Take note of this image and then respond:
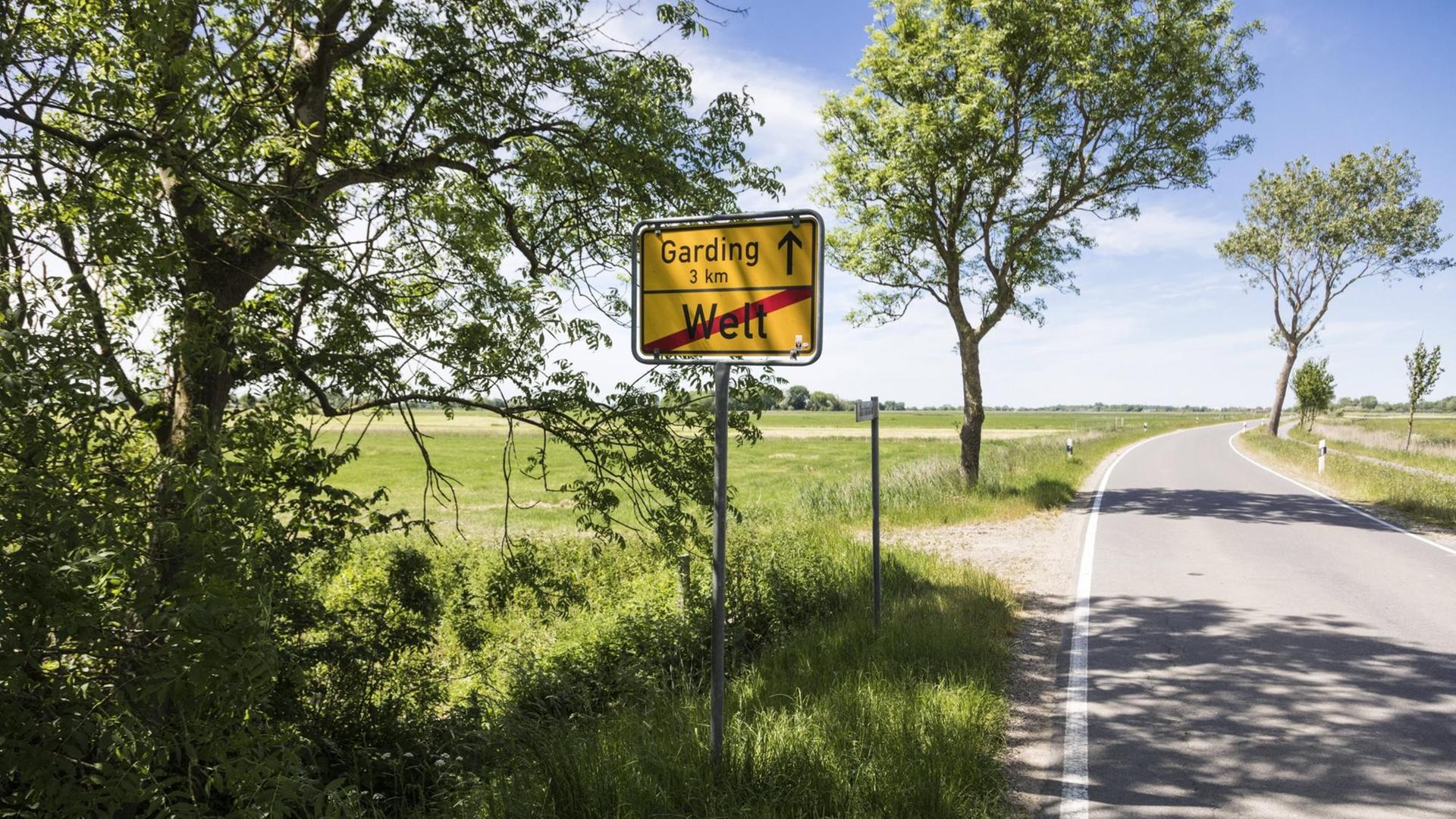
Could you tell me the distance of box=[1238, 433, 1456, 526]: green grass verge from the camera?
45.0 ft

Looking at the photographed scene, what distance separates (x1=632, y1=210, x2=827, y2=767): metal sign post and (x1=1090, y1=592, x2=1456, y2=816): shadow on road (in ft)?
9.37

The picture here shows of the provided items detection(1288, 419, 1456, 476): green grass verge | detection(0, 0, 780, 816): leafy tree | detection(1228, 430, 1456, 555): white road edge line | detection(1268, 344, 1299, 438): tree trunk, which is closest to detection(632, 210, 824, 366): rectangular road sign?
detection(0, 0, 780, 816): leafy tree

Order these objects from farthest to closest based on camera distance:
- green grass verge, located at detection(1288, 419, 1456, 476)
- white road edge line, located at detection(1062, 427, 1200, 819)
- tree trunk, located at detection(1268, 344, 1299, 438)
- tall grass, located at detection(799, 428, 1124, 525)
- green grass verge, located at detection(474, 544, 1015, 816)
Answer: tree trunk, located at detection(1268, 344, 1299, 438) < green grass verge, located at detection(1288, 419, 1456, 476) < tall grass, located at detection(799, 428, 1124, 525) < white road edge line, located at detection(1062, 427, 1200, 819) < green grass verge, located at detection(474, 544, 1015, 816)

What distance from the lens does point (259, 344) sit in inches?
179

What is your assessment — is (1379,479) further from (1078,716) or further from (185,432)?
(185,432)

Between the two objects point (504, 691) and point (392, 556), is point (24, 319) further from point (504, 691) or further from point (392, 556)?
point (504, 691)

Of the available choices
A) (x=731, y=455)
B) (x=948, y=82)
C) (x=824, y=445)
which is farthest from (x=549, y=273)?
(x=824, y=445)

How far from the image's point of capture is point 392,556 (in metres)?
6.86

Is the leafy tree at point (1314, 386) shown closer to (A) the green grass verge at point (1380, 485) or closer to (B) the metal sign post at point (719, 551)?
(A) the green grass verge at point (1380, 485)

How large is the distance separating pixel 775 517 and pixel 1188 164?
488 inches

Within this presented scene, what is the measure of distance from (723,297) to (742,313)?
13 cm

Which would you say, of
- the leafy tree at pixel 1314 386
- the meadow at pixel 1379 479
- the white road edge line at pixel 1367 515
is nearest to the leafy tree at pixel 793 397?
the white road edge line at pixel 1367 515

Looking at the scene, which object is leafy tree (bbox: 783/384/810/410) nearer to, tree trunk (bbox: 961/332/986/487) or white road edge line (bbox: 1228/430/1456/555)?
tree trunk (bbox: 961/332/986/487)

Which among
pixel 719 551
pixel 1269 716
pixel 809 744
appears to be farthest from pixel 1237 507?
pixel 719 551
